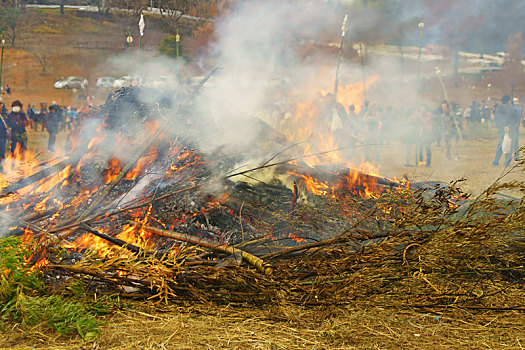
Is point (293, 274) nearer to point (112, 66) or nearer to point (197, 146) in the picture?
point (197, 146)

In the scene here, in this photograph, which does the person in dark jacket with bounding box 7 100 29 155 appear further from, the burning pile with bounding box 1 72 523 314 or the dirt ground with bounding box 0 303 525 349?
the dirt ground with bounding box 0 303 525 349

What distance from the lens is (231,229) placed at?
4.55m

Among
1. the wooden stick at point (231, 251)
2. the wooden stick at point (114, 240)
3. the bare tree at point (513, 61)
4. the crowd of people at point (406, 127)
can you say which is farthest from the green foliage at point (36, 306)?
the bare tree at point (513, 61)

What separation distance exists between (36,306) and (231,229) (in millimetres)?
2305

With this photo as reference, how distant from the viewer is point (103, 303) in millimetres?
2916

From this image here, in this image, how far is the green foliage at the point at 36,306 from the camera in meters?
2.47

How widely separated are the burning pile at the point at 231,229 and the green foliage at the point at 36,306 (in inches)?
9.5

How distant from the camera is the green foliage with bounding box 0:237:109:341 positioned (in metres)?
2.47

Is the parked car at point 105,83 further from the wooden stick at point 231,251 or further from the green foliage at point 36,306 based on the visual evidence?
the green foliage at point 36,306

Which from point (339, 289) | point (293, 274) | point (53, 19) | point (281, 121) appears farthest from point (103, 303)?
point (53, 19)

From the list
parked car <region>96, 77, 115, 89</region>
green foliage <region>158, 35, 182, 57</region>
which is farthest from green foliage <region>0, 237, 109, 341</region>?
green foliage <region>158, 35, 182, 57</region>

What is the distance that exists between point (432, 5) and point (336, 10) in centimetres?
736

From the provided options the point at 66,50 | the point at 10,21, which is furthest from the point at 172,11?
the point at 10,21

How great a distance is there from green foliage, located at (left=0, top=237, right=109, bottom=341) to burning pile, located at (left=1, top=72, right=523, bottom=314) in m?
0.24
